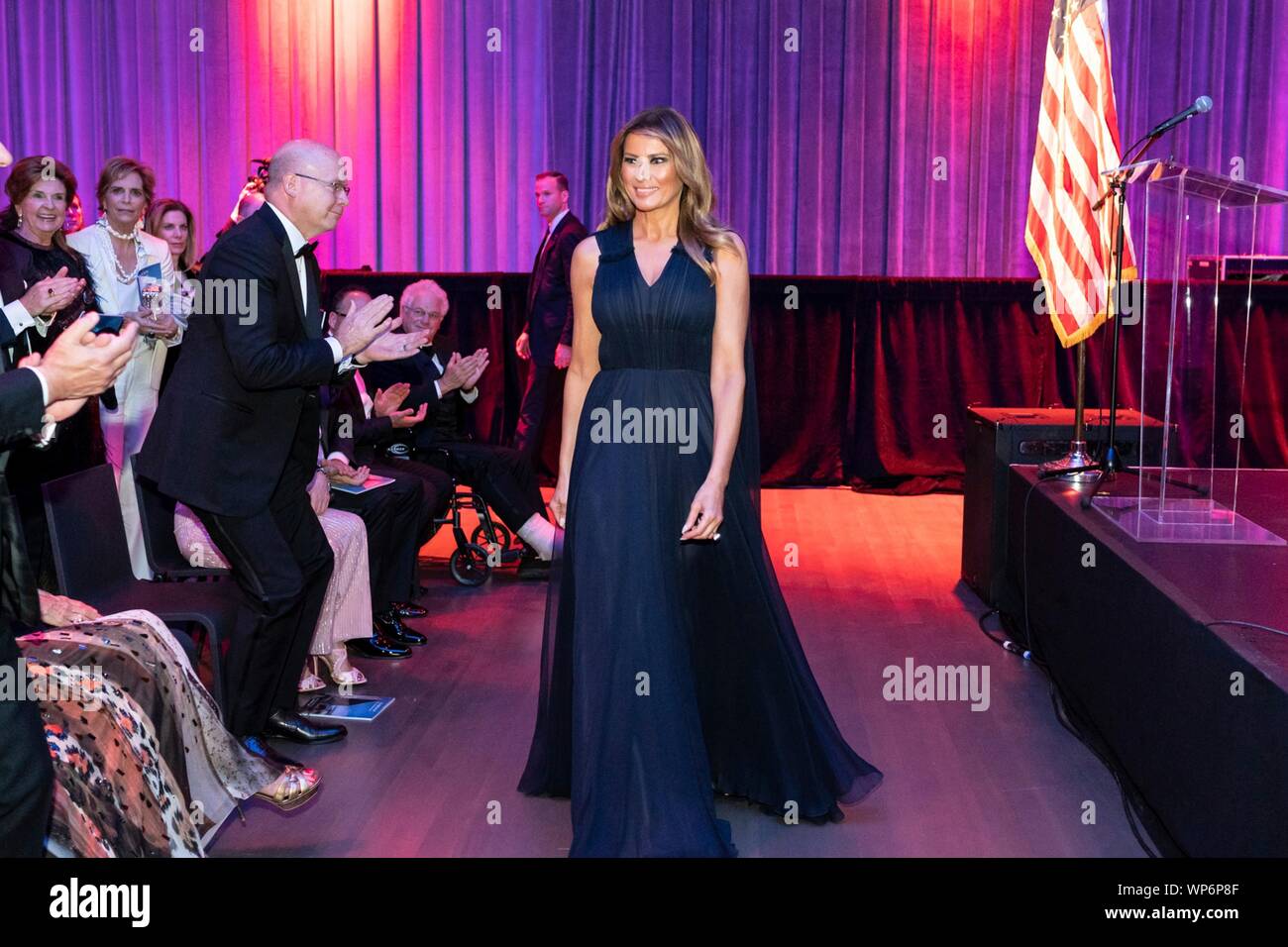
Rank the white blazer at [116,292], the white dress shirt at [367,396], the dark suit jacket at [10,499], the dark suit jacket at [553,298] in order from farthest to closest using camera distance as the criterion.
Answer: the dark suit jacket at [553,298] → the white blazer at [116,292] → the white dress shirt at [367,396] → the dark suit jacket at [10,499]

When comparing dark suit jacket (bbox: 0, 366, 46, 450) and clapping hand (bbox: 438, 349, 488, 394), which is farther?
clapping hand (bbox: 438, 349, 488, 394)

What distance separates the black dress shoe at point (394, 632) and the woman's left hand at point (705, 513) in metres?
2.31

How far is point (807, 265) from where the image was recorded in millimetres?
11078

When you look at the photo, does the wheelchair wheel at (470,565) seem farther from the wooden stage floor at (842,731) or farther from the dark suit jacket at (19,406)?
the dark suit jacket at (19,406)

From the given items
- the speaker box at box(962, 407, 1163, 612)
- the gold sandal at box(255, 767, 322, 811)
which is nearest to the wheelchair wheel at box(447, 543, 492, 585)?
the speaker box at box(962, 407, 1163, 612)

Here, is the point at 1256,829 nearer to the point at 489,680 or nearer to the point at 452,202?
the point at 489,680

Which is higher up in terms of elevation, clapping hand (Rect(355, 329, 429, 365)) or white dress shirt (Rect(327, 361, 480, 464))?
clapping hand (Rect(355, 329, 429, 365))

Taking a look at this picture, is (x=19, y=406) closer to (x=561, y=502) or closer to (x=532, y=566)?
(x=561, y=502)

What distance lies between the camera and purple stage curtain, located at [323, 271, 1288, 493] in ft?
30.2

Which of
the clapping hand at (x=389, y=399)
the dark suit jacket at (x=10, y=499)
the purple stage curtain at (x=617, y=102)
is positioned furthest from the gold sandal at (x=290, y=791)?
the purple stage curtain at (x=617, y=102)

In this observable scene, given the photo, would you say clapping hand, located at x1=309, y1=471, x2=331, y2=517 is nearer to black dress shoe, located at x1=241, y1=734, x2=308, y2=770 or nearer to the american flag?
black dress shoe, located at x1=241, y1=734, x2=308, y2=770

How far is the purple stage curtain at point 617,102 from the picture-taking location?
1077 centimetres

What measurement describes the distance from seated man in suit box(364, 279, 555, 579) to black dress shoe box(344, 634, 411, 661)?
119 cm
